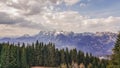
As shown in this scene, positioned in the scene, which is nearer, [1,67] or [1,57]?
[1,67]

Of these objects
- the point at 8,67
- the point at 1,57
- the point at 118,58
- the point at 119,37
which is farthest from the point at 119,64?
the point at 1,57

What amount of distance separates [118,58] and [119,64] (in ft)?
2.73

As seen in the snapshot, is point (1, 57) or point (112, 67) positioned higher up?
point (112, 67)

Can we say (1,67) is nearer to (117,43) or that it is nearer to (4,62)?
(4,62)

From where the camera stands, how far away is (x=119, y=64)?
37344 mm

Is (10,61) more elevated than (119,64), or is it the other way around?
(119,64)

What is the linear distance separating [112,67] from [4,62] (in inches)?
6004

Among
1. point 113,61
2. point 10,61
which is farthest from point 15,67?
point 113,61

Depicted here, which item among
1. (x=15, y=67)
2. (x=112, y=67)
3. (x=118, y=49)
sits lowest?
(x=15, y=67)

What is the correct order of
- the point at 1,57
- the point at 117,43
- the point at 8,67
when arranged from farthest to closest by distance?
the point at 1,57, the point at 8,67, the point at 117,43

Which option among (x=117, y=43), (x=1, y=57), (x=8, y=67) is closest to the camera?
(x=117, y=43)

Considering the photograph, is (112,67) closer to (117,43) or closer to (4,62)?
(117,43)

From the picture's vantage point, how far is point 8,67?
182 m

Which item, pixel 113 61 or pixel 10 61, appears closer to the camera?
pixel 113 61
